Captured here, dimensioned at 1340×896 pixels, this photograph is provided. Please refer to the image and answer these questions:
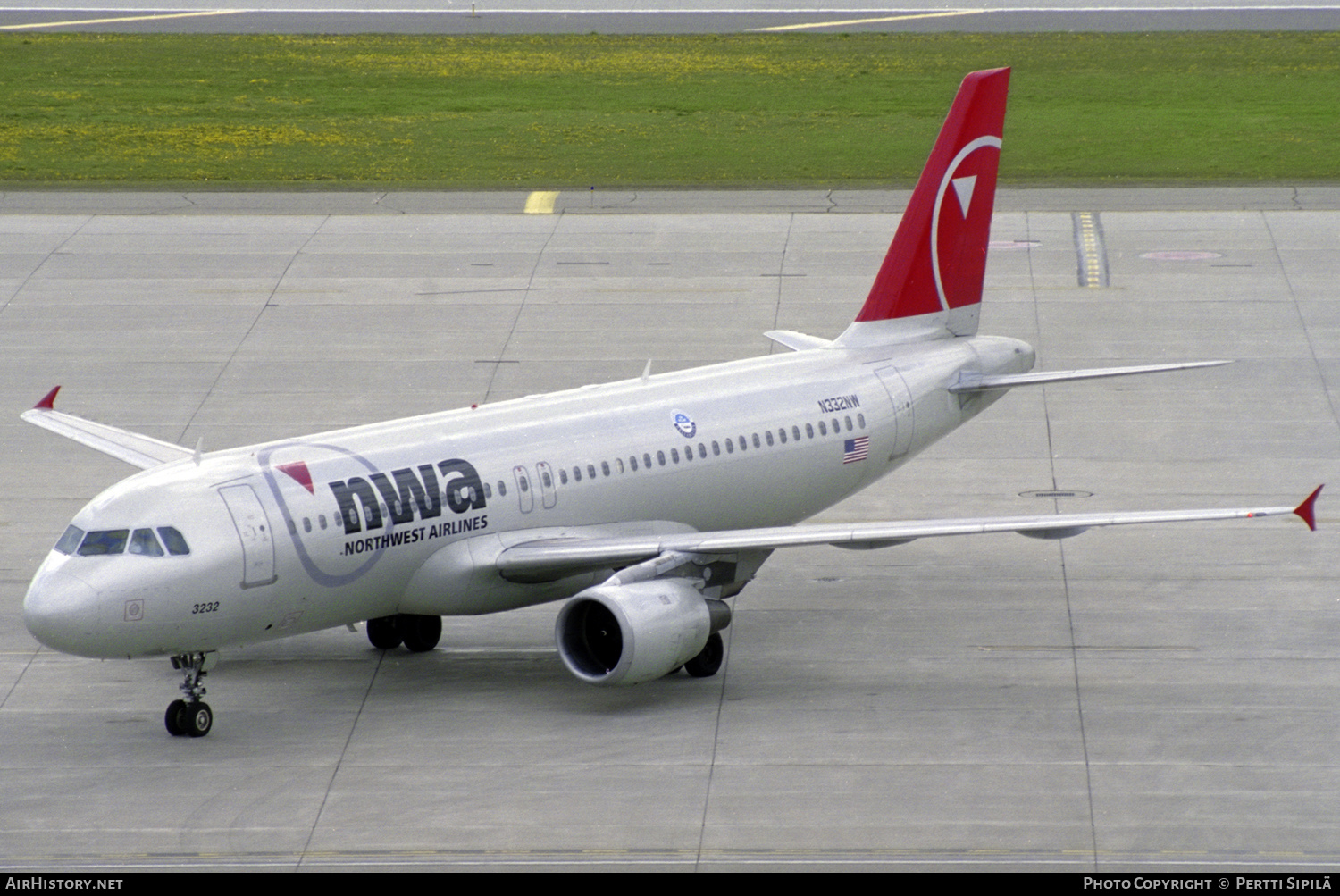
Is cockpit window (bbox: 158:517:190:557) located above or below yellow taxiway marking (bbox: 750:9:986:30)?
above

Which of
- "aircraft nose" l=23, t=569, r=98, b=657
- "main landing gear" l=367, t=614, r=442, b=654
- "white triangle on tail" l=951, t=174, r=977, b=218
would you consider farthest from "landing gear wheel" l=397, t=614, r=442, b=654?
"white triangle on tail" l=951, t=174, r=977, b=218

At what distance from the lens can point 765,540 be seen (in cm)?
2595

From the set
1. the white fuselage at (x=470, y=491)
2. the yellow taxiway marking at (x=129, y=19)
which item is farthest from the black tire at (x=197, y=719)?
the yellow taxiway marking at (x=129, y=19)

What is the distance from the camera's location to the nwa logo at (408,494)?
25500 millimetres

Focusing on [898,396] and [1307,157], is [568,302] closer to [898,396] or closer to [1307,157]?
[898,396]

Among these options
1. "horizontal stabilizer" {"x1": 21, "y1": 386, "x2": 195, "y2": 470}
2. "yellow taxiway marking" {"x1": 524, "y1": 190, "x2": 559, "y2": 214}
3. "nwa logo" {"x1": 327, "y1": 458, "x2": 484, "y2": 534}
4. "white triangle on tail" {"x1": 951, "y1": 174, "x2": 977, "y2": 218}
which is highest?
"white triangle on tail" {"x1": 951, "y1": 174, "x2": 977, "y2": 218}

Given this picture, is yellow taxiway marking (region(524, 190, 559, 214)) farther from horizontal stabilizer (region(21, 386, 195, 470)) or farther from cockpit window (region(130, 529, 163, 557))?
cockpit window (region(130, 529, 163, 557))

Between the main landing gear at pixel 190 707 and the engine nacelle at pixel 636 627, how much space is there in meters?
4.37

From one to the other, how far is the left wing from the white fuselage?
0.55 meters

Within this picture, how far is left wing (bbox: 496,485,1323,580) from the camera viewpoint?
25141 millimetres

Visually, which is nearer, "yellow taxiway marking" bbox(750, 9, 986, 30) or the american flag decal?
the american flag decal

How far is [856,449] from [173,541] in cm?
1109

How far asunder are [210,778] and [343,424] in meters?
16.3

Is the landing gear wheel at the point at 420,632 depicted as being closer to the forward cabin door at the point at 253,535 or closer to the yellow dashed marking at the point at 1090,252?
the forward cabin door at the point at 253,535
